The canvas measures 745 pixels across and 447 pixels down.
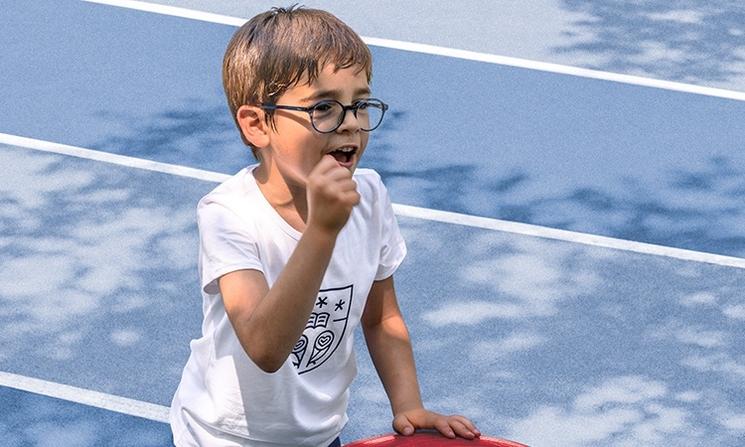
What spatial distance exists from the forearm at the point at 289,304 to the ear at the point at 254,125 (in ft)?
1.38

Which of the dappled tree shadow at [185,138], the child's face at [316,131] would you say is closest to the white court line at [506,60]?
the dappled tree shadow at [185,138]

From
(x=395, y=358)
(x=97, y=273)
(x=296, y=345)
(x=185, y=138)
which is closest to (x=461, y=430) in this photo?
(x=395, y=358)

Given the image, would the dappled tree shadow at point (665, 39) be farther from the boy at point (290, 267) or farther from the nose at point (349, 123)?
the nose at point (349, 123)

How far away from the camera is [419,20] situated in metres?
8.42

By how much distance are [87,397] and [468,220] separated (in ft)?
6.54

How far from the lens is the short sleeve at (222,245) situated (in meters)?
2.74

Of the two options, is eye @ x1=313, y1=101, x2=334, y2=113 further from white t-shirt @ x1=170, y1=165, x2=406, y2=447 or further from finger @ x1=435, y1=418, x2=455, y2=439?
finger @ x1=435, y1=418, x2=455, y2=439

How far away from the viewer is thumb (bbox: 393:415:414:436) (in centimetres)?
306

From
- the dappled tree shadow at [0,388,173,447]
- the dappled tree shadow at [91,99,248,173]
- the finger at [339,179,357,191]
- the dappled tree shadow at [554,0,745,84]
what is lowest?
the dappled tree shadow at [0,388,173,447]

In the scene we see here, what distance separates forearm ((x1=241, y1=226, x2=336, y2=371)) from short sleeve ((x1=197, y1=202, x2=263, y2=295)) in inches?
7.4

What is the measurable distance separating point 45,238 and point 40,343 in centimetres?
83

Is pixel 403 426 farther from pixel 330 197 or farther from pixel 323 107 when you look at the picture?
pixel 330 197

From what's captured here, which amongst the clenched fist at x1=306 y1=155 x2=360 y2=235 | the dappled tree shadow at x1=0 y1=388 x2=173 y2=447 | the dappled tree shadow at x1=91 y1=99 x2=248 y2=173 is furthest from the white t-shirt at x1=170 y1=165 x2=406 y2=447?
the dappled tree shadow at x1=91 y1=99 x2=248 y2=173

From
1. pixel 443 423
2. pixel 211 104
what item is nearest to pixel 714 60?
pixel 211 104
